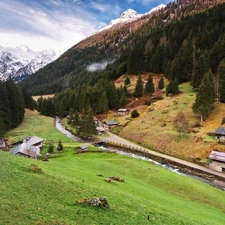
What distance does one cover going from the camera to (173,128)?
72938mm

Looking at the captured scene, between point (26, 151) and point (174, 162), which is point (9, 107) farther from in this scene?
point (174, 162)

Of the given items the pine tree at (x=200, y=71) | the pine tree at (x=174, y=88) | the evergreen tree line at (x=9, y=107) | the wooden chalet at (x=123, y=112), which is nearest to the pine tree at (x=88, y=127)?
the wooden chalet at (x=123, y=112)

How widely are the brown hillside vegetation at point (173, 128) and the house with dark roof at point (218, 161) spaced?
160 inches

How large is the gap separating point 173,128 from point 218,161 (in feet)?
79.0

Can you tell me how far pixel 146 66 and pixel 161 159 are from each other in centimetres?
9631

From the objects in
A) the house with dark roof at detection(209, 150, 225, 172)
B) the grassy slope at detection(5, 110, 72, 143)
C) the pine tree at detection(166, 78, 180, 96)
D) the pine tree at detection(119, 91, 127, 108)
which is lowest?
the grassy slope at detection(5, 110, 72, 143)

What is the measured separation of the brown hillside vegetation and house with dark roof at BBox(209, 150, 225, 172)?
4075 millimetres

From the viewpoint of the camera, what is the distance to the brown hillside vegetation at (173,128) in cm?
5938

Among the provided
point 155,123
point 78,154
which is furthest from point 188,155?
point 78,154

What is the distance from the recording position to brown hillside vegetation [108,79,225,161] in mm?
59375

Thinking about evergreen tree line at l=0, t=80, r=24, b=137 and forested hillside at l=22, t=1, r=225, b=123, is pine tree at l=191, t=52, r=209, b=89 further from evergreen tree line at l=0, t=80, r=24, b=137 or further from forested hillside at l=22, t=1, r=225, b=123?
evergreen tree line at l=0, t=80, r=24, b=137

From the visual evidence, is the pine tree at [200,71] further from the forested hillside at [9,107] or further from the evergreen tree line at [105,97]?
the forested hillside at [9,107]

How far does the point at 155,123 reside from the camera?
8044 cm

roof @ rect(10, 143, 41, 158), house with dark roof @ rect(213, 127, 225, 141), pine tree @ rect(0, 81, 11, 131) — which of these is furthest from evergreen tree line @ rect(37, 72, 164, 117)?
roof @ rect(10, 143, 41, 158)
